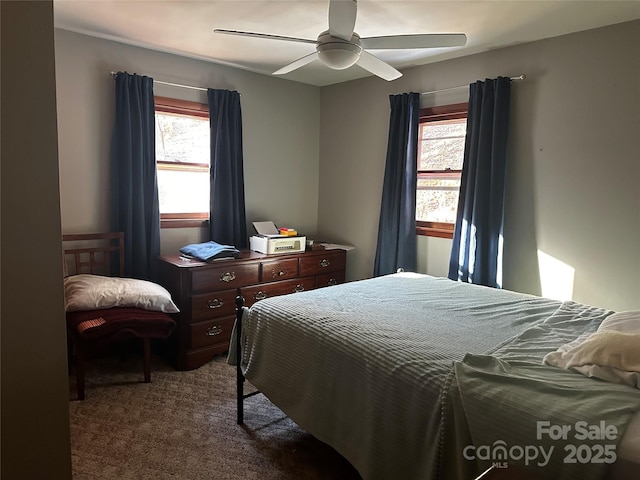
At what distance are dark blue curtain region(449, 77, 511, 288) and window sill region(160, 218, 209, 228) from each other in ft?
7.37

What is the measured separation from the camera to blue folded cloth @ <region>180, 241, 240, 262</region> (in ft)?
10.6

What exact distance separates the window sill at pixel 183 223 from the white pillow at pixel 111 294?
0.68 metres

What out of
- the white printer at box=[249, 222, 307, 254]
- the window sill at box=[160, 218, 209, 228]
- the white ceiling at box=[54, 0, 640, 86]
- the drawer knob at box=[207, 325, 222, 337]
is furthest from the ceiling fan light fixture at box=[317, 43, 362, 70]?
the drawer knob at box=[207, 325, 222, 337]

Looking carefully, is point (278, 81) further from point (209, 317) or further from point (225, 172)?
point (209, 317)

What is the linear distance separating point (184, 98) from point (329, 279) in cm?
207

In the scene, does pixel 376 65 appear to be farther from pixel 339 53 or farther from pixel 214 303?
pixel 214 303

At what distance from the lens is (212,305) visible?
324 centimetres

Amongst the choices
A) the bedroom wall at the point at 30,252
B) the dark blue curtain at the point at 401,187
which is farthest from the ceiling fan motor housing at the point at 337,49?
the bedroom wall at the point at 30,252

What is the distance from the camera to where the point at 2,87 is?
0.77 metres

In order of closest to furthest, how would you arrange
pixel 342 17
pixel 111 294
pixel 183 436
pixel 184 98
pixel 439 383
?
pixel 439 383
pixel 342 17
pixel 183 436
pixel 111 294
pixel 184 98

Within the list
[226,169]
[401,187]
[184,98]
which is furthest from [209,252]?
[401,187]

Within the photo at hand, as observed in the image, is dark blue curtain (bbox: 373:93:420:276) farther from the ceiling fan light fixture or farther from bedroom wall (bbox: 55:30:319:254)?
the ceiling fan light fixture

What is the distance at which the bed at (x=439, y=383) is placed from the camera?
1229 mm

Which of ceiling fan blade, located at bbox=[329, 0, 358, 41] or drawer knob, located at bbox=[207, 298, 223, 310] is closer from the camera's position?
ceiling fan blade, located at bbox=[329, 0, 358, 41]
